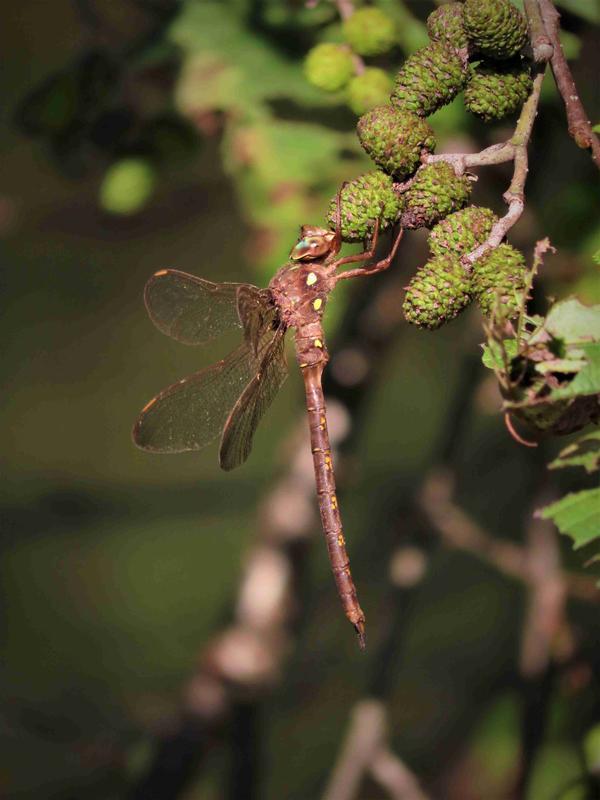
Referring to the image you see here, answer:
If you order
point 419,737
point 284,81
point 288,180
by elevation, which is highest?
point 284,81

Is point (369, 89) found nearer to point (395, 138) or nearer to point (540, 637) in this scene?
point (395, 138)

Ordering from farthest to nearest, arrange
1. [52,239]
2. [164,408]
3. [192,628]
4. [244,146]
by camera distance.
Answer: [192,628]
[52,239]
[244,146]
[164,408]

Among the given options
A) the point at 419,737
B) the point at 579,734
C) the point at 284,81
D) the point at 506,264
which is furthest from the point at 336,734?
the point at 506,264

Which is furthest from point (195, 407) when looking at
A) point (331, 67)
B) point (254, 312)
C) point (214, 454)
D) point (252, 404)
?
point (214, 454)

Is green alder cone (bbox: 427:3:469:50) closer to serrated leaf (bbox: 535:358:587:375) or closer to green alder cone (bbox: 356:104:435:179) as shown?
green alder cone (bbox: 356:104:435:179)

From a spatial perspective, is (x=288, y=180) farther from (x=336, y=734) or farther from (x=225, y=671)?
(x=336, y=734)

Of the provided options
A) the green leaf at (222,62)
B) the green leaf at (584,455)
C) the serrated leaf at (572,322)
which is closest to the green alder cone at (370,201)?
the serrated leaf at (572,322)

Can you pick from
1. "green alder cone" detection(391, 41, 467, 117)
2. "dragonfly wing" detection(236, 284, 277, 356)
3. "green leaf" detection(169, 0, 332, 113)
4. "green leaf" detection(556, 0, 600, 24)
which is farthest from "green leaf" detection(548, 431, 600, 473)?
"green leaf" detection(169, 0, 332, 113)
